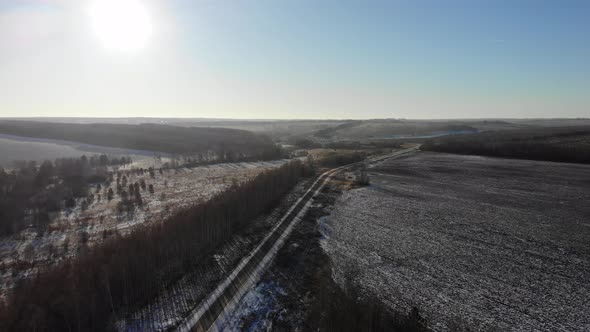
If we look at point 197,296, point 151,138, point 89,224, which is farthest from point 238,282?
point 151,138

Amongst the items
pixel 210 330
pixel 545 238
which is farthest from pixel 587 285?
pixel 210 330

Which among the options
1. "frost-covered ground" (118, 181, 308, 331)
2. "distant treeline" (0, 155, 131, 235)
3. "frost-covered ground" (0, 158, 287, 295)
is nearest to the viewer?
"frost-covered ground" (118, 181, 308, 331)

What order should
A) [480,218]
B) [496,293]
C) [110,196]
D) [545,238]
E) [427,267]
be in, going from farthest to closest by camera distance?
[110,196] < [480,218] < [545,238] < [427,267] < [496,293]

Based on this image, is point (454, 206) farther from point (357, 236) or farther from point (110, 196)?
point (110, 196)

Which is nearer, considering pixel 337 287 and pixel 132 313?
pixel 132 313

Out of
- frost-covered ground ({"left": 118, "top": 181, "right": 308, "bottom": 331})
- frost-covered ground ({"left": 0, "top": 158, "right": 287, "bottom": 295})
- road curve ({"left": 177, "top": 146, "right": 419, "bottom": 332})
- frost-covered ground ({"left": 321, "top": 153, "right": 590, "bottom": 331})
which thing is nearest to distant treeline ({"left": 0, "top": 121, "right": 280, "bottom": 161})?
frost-covered ground ({"left": 0, "top": 158, "right": 287, "bottom": 295})

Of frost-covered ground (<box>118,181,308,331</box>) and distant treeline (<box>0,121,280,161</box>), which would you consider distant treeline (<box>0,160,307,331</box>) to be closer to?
frost-covered ground (<box>118,181,308,331</box>)
